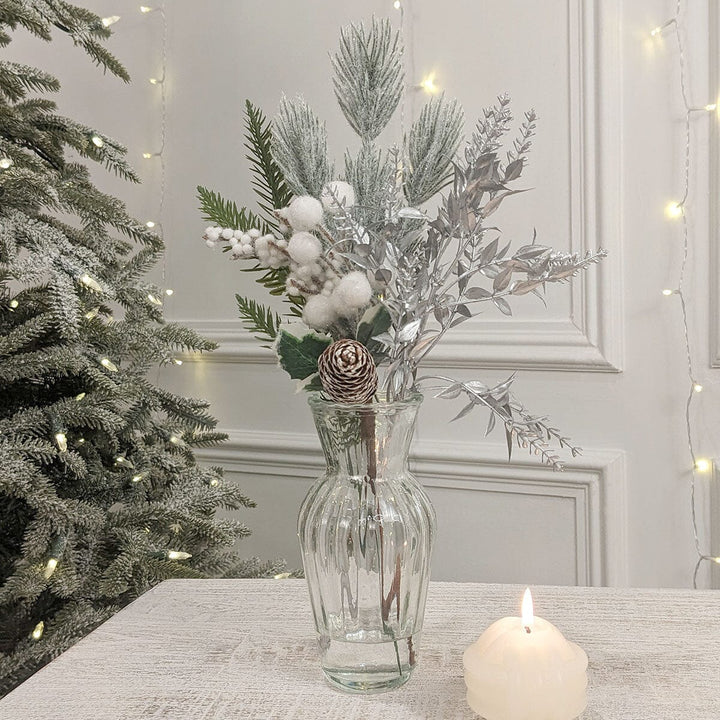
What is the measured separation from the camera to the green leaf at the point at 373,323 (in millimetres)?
569

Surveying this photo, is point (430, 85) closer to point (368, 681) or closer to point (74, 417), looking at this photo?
point (74, 417)

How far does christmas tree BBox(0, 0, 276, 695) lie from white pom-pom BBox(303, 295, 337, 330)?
534mm

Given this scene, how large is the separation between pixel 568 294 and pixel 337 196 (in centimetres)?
99

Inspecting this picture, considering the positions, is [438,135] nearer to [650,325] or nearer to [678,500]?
[650,325]

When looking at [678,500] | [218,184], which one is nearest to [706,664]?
[678,500]

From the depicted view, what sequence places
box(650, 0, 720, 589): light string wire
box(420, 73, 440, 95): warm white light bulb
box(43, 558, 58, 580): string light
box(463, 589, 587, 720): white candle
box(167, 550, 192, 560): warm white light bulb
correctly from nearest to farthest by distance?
box(463, 589, 587, 720): white candle, box(43, 558, 58, 580): string light, box(167, 550, 192, 560): warm white light bulb, box(650, 0, 720, 589): light string wire, box(420, 73, 440, 95): warm white light bulb

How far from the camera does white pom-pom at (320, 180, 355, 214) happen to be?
55cm

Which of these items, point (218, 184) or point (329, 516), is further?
point (218, 184)

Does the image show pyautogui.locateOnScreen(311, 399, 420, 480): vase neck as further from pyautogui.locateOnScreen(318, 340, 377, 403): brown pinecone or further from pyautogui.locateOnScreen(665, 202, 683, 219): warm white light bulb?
pyautogui.locateOnScreen(665, 202, 683, 219): warm white light bulb

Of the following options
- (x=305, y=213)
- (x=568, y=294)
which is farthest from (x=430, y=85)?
(x=305, y=213)

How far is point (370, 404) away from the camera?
1.84 feet

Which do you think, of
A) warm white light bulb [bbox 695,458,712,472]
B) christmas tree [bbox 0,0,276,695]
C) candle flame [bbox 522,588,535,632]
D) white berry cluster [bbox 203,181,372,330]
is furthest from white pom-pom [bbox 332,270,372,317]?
warm white light bulb [bbox 695,458,712,472]

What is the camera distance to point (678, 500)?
1412 mm

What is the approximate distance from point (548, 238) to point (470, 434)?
444 millimetres
